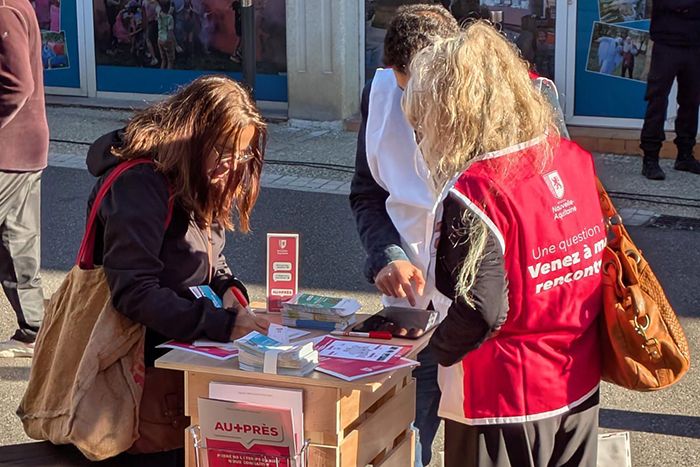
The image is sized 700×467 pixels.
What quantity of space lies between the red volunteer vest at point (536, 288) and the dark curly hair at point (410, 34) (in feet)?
2.20

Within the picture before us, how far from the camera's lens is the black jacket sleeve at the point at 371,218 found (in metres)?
3.41

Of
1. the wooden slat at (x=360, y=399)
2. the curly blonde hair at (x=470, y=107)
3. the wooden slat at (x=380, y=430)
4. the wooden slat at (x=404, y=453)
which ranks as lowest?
the wooden slat at (x=404, y=453)

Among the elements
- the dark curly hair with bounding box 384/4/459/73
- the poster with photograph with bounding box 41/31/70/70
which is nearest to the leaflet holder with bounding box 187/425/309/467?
the dark curly hair with bounding box 384/4/459/73

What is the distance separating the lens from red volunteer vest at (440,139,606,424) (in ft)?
8.50

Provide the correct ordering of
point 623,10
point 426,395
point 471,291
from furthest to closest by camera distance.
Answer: point 623,10 → point 426,395 → point 471,291

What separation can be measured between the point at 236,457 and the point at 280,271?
0.72 meters

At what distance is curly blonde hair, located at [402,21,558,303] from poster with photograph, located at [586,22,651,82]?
26.4 ft

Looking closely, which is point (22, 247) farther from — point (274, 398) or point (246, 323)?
point (274, 398)

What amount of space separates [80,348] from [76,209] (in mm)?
5594

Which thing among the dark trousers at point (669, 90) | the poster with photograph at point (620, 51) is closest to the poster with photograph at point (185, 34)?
the poster with photograph at point (620, 51)

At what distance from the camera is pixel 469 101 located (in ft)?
8.38

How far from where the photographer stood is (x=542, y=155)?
2.66 meters

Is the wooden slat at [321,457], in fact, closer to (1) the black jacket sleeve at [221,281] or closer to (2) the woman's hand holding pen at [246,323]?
(2) the woman's hand holding pen at [246,323]

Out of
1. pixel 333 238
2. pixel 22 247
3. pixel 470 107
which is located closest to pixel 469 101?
pixel 470 107
